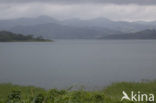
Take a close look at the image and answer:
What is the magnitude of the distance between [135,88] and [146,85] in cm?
154

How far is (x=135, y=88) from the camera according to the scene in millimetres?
19453

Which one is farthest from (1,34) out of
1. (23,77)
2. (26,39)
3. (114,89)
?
(114,89)

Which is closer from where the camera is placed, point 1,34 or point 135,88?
point 135,88

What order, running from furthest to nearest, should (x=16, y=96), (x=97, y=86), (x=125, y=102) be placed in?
1. (x=97, y=86)
2. (x=16, y=96)
3. (x=125, y=102)

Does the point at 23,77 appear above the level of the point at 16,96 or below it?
below

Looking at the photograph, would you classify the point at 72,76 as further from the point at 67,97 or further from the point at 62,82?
the point at 67,97

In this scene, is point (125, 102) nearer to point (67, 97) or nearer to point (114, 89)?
point (67, 97)

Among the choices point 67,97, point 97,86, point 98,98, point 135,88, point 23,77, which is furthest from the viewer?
point 23,77

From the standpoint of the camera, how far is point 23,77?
32.6 meters

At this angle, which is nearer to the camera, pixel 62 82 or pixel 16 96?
pixel 16 96

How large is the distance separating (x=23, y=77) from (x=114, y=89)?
16888 millimetres

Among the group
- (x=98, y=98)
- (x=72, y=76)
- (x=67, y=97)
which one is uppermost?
(x=67, y=97)

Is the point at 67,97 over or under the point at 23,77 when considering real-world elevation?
over

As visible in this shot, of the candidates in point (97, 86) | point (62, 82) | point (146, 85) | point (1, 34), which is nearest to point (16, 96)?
point (146, 85)
